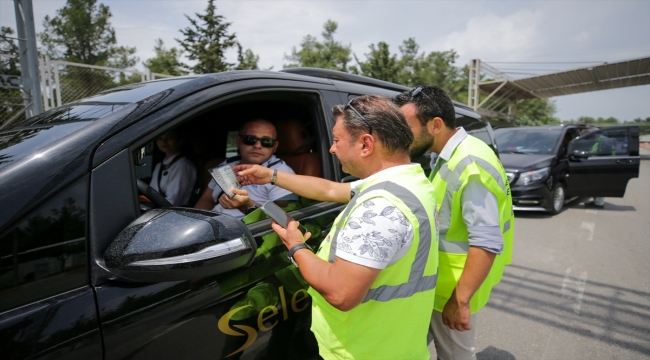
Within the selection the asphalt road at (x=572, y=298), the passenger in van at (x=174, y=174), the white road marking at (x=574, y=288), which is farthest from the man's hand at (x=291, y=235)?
the white road marking at (x=574, y=288)

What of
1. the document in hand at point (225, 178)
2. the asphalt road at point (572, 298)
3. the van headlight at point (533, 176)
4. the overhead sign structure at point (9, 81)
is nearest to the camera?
the document in hand at point (225, 178)

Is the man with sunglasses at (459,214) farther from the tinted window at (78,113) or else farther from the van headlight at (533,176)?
the van headlight at (533,176)

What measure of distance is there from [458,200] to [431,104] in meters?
0.49

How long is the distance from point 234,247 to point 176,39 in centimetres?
2424

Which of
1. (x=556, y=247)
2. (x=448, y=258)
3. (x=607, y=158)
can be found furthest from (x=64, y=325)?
(x=607, y=158)

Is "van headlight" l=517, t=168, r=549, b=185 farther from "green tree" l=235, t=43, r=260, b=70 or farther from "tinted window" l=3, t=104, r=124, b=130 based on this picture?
"green tree" l=235, t=43, r=260, b=70

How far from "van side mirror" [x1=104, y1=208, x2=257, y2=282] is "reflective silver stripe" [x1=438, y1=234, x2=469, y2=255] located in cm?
112

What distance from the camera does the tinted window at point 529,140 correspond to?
26.2 feet

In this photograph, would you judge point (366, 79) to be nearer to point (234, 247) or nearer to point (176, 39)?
point (234, 247)

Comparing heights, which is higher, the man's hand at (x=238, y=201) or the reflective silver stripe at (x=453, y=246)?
the man's hand at (x=238, y=201)

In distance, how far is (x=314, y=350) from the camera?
1718 mm

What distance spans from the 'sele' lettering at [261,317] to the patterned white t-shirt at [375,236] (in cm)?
51

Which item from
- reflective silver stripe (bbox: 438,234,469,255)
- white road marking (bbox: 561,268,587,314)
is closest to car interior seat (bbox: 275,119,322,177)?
reflective silver stripe (bbox: 438,234,469,255)

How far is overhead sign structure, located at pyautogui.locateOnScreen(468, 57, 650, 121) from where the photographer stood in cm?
2195
